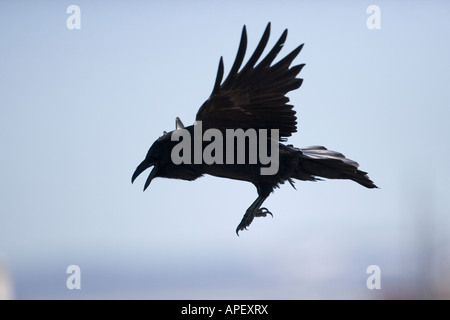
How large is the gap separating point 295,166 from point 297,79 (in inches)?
41.2

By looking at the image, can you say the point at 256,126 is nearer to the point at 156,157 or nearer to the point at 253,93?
the point at 253,93

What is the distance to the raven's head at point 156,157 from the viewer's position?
30.5ft

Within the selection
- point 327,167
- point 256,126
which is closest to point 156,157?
point 256,126

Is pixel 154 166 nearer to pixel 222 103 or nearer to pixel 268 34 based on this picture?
pixel 222 103

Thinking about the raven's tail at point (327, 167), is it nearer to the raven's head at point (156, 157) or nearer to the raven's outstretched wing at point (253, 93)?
the raven's outstretched wing at point (253, 93)

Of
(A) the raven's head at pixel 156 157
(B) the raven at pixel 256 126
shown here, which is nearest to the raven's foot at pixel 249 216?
(B) the raven at pixel 256 126

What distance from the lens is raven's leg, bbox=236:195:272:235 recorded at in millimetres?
9328

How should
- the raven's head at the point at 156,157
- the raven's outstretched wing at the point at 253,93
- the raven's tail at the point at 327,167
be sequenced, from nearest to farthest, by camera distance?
the raven's outstretched wing at the point at 253,93
the raven's head at the point at 156,157
the raven's tail at the point at 327,167

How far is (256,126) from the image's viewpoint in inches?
368

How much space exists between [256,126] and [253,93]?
0.41 metres

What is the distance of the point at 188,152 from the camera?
9258 mm

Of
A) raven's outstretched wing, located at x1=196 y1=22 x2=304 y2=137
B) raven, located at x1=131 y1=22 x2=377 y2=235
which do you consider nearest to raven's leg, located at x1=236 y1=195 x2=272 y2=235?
raven, located at x1=131 y1=22 x2=377 y2=235
